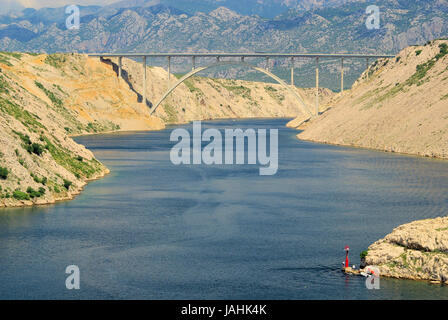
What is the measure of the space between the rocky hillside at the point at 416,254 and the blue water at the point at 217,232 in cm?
87

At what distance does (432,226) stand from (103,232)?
21.2 meters

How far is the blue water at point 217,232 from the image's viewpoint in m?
38.0

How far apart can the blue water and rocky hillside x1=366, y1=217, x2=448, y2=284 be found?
869 mm

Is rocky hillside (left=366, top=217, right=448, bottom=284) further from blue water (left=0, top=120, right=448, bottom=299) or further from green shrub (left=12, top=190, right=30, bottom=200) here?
green shrub (left=12, top=190, right=30, bottom=200)

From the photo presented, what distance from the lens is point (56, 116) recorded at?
121312mm

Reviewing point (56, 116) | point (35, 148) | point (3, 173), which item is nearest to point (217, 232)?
point (3, 173)

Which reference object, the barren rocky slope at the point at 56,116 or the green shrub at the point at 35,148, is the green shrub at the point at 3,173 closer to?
the barren rocky slope at the point at 56,116

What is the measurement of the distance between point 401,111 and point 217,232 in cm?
7118

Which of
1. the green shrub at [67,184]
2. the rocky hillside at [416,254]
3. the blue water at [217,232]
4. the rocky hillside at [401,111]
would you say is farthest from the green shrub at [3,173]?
the rocky hillside at [401,111]

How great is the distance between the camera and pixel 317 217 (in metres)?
56.1

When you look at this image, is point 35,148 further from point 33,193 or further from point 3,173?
point 3,173

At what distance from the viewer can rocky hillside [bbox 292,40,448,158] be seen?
10494cm

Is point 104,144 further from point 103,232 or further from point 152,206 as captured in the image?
point 103,232
